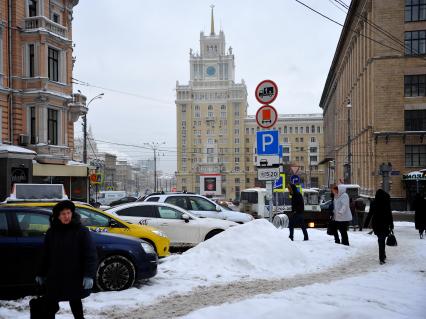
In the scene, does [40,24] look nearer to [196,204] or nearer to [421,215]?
[196,204]

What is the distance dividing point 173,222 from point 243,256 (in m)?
3.57

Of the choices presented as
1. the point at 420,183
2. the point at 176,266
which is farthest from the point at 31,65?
the point at 420,183

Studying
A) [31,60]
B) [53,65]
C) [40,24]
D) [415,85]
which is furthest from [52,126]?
[415,85]

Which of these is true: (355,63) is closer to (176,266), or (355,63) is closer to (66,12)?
(66,12)

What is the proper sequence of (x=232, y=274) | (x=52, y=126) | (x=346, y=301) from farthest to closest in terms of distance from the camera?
1. (x=52, y=126)
2. (x=232, y=274)
3. (x=346, y=301)

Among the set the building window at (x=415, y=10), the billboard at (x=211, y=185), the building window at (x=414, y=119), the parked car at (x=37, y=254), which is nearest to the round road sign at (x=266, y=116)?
the parked car at (x=37, y=254)

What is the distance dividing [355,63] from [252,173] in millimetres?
83464

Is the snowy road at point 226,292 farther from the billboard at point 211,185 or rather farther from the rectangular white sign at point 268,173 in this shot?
the billboard at point 211,185

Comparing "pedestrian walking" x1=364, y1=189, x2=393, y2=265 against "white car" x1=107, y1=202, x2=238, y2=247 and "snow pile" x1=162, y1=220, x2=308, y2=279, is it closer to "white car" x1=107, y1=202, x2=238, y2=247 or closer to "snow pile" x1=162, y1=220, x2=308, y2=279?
"snow pile" x1=162, y1=220, x2=308, y2=279

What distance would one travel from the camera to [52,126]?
3167 cm

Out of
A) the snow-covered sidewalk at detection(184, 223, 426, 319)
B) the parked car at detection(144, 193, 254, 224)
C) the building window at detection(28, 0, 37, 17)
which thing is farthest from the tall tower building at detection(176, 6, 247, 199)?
the snow-covered sidewalk at detection(184, 223, 426, 319)

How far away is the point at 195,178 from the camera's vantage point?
447 feet

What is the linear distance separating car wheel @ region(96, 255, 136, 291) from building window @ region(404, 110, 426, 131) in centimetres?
3787

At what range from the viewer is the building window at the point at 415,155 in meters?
40.8
